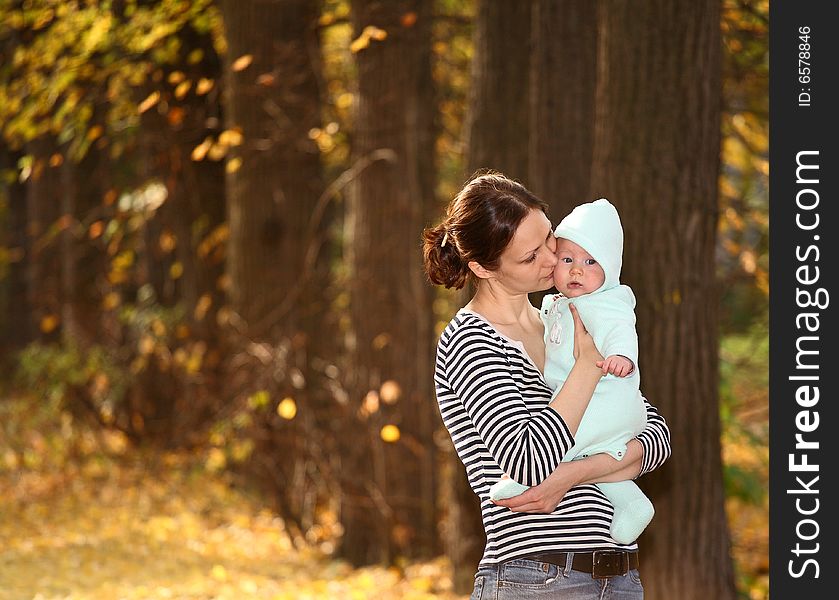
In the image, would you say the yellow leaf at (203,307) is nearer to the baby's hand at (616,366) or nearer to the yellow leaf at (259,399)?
the yellow leaf at (259,399)

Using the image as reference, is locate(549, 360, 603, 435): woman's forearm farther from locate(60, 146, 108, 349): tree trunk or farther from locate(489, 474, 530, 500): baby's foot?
locate(60, 146, 108, 349): tree trunk

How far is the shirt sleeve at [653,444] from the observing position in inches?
131

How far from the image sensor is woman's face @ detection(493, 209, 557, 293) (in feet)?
10.8

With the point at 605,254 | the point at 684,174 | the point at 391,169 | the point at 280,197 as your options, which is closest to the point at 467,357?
the point at 605,254

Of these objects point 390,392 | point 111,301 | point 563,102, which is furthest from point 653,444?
point 111,301

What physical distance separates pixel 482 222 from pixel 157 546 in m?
7.69

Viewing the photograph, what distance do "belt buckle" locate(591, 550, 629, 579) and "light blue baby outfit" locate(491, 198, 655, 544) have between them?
51mm

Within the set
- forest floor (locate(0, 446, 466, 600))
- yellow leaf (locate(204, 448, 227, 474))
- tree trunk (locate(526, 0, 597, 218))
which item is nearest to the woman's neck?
tree trunk (locate(526, 0, 597, 218))

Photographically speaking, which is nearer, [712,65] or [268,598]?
[712,65]

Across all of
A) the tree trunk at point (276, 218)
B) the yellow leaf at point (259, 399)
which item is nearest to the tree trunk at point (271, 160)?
the tree trunk at point (276, 218)

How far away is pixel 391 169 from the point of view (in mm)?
8430

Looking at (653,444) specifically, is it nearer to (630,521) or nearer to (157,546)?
(630,521)

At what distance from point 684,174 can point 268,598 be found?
14.7 ft
